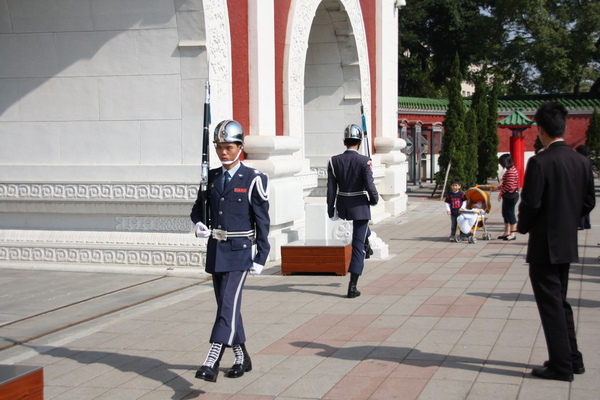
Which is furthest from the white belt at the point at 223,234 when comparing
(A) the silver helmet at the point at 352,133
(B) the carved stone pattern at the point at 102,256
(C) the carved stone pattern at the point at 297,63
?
(C) the carved stone pattern at the point at 297,63

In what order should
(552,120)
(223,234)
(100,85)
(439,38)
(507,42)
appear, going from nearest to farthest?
(552,120)
(223,234)
(100,85)
(507,42)
(439,38)

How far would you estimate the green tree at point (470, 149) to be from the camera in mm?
21531

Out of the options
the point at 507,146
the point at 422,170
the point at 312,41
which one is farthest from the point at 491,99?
the point at 312,41

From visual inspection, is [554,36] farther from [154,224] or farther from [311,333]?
[311,333]

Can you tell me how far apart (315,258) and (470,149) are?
1363 cm

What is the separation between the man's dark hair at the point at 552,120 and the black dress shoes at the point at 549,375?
1.49 metres

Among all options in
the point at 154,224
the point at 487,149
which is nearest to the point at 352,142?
the point at 154,224

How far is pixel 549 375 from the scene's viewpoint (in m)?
5.00

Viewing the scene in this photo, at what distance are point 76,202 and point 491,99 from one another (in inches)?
743

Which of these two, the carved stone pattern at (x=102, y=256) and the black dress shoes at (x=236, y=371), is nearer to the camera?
the black dress shoes at (x=236, y=371)

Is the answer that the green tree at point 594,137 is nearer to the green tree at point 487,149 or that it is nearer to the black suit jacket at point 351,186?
the green tree at point 487,149

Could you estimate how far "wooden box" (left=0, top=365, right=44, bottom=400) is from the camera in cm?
369

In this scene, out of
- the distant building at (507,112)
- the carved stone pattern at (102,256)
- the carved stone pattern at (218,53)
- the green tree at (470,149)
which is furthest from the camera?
the distant building at (507,112)

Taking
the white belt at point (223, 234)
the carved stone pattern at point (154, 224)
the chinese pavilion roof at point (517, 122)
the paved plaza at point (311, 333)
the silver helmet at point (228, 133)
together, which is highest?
the chinese pavilion roof at point (517, 122)
